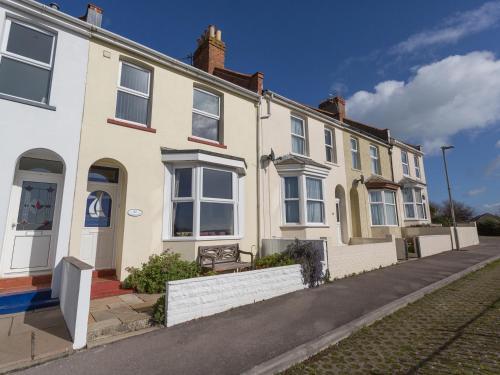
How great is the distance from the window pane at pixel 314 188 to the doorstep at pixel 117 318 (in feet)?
23.4

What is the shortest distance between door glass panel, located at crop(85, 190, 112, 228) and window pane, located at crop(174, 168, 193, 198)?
182 cm

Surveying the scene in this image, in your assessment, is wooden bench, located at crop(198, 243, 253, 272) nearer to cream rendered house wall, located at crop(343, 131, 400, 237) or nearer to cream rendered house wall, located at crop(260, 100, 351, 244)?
cream rendered house wall, located at crop(260, 100, 351, 244)

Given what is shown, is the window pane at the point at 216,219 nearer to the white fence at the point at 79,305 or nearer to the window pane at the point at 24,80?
the white fence at the point at 79,305

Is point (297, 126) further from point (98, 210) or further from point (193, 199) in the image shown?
point (98, 210)

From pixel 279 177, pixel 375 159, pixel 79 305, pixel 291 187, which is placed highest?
Answer: pixel 375 159

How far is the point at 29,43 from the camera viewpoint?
624 cm

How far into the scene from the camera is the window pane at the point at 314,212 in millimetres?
10705

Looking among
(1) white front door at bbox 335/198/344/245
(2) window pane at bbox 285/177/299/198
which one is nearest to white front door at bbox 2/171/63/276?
(2) window pane at bbox 285/177/299/198

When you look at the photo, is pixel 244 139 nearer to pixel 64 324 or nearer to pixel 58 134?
pixel 58 134

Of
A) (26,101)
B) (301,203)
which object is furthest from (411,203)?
(26,101)

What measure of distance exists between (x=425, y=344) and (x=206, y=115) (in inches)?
319

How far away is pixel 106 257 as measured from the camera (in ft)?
23.0

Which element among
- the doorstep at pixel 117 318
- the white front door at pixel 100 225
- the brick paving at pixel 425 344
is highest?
the white front door at pixel 100 225

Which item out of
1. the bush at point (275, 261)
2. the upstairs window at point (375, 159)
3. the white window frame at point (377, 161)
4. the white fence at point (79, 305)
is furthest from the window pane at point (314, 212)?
the white fence at point (79, 305)
